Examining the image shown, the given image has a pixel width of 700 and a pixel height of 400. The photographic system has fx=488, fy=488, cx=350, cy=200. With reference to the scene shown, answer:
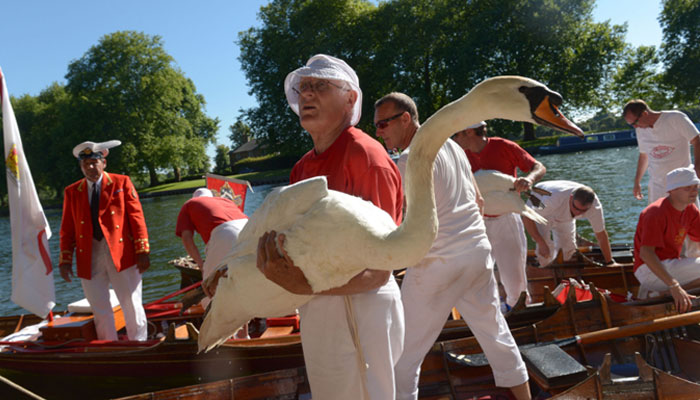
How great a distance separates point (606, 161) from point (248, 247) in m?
28.9

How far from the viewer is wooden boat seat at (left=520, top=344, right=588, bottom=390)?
360cm

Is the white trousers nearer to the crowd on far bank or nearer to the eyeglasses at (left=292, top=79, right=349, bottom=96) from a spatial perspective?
the crowd on far bank

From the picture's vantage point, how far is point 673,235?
15.5 feet

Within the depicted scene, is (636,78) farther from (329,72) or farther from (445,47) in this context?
(329,72)

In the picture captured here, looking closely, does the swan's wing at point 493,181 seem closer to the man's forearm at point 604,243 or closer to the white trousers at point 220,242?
the white trousers at point 220,242

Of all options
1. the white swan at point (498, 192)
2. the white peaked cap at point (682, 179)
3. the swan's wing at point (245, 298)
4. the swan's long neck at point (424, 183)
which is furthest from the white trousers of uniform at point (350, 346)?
the white peaked cap at point (682, 179)

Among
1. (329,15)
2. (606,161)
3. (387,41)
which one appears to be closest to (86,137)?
(329,15)

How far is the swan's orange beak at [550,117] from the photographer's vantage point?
1775mm

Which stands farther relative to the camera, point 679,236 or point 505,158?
point 505,158

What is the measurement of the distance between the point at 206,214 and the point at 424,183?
10.8 feet

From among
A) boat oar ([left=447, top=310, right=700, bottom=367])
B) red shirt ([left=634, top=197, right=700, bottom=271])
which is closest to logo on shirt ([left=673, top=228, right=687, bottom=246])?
red shirt ([left=634, top=197, right=700, bottom=271])

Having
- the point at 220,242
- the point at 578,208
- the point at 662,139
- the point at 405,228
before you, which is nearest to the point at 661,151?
the point at 662,139

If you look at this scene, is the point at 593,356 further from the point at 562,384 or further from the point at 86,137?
the point at 86,137

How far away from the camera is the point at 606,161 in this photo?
26891mm
